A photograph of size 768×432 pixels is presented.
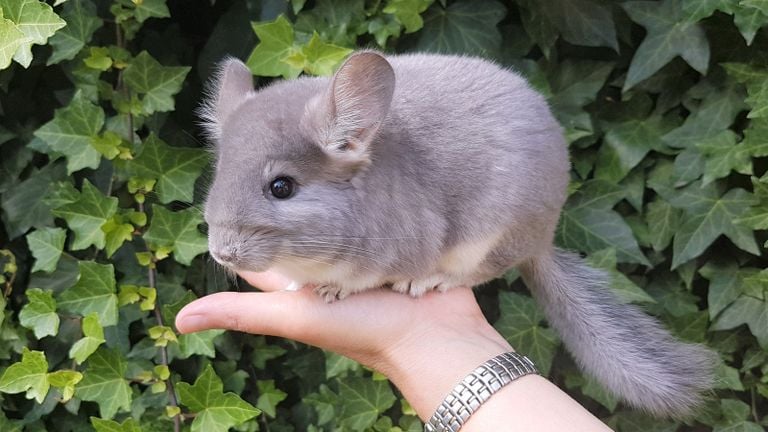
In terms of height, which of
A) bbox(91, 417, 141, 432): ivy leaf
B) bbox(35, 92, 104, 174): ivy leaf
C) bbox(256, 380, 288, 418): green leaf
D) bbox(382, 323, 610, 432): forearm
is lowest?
bbox(256, 380, 288, 418): green leaf

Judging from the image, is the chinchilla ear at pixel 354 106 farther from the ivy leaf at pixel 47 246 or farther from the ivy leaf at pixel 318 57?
the ivy leaf at pixel 47 246

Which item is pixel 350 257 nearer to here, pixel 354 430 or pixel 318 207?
pixel 318 207

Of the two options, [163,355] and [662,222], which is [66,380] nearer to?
[163,355]

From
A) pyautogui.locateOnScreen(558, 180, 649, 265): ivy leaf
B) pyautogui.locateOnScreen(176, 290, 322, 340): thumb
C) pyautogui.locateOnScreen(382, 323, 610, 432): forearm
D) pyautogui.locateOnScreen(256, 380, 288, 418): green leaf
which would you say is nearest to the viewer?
pyautogui.locateOnScreen(382, 323, 610, 432): forearm

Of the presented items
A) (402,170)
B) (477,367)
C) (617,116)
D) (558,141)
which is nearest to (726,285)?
(617,116)

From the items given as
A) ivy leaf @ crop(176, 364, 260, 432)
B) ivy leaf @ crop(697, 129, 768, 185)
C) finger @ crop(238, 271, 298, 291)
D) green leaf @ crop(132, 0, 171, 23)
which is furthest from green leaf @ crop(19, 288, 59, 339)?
ivy leaf @ crop(697, 129, 768, 185)

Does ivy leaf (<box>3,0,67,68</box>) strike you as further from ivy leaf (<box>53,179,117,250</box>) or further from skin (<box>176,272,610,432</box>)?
skin (<box>176,272,610,432</box>)

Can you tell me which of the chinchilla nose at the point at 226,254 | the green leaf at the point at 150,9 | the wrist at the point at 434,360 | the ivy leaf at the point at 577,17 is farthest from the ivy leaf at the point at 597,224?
the green leaf at the point at 150,9
